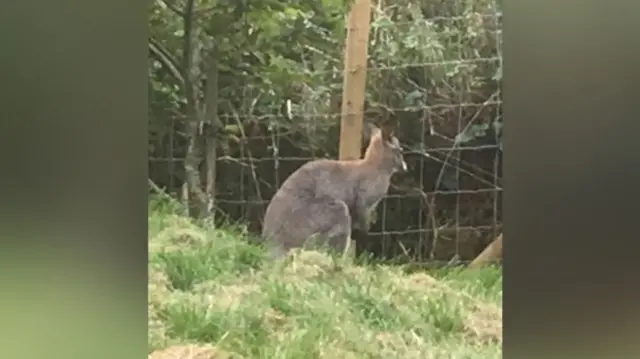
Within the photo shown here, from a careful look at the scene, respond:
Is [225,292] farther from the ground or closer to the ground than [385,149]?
closer to the ground

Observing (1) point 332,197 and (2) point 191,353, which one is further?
(1) point 332,197

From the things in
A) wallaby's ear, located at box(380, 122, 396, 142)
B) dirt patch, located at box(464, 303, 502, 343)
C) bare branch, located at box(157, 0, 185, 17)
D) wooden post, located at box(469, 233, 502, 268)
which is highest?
bare branch, located at box(157, 0, 185, 17)

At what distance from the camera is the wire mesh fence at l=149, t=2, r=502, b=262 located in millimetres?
2049

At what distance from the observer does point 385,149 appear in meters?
2.06

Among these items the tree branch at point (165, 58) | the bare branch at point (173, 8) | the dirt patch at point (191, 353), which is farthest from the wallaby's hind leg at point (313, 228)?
the bare branch at point (173, 8)

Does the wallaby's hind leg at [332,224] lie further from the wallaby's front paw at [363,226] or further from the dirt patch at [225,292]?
the dirt patch at [225,292]

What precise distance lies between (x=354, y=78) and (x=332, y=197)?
1.09 feet

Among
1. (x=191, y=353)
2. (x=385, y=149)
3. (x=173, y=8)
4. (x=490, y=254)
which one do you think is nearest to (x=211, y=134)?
(x=173, y=8)

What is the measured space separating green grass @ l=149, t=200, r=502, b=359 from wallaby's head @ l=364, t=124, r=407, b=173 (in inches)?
11.1

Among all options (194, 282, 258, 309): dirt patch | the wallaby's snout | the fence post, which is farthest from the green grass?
the wallaby's snout

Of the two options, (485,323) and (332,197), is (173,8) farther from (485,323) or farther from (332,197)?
(485,323)

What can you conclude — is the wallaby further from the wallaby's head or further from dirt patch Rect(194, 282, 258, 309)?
dirt patch Rect(194, 282, 258, 309)
